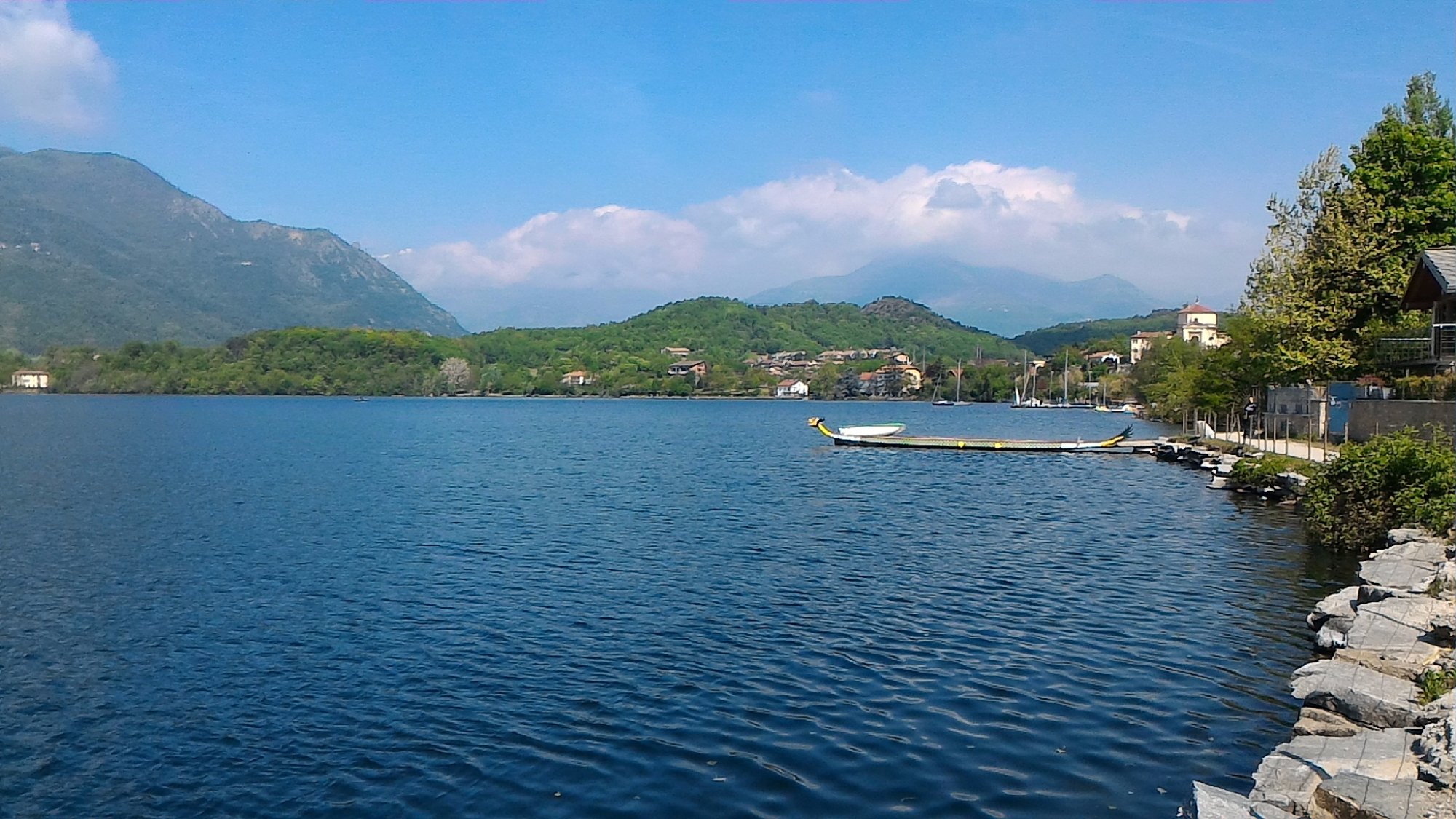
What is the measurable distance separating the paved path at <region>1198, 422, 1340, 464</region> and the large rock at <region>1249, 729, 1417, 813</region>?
23.6 metres

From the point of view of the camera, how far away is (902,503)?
3556 centimetres

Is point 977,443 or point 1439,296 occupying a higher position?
point 1439,296

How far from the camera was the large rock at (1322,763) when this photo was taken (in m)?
8.45

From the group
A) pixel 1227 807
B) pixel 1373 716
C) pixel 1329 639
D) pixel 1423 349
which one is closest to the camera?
pixel 1227 807

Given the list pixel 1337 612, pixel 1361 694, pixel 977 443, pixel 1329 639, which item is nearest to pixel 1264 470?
pixel 1337 612

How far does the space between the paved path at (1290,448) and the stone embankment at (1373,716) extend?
1709 cm

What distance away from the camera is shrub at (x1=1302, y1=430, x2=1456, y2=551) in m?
21.6

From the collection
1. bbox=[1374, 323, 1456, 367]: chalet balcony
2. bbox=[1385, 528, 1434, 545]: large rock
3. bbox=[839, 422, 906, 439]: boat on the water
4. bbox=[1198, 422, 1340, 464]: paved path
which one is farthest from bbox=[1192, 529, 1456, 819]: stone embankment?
bbox=[839, 422, 906, 439]: boat on the water

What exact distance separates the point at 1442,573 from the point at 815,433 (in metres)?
73.2

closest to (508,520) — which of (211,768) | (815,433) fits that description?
(211,768)

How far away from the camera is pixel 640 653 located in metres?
15.6

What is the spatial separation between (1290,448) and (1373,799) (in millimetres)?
41277

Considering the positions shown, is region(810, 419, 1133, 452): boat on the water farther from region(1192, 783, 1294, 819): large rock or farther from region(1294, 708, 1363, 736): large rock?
region(1192, 783, 1294, 819): large rock

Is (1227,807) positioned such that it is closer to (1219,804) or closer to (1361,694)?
(1219,804)
